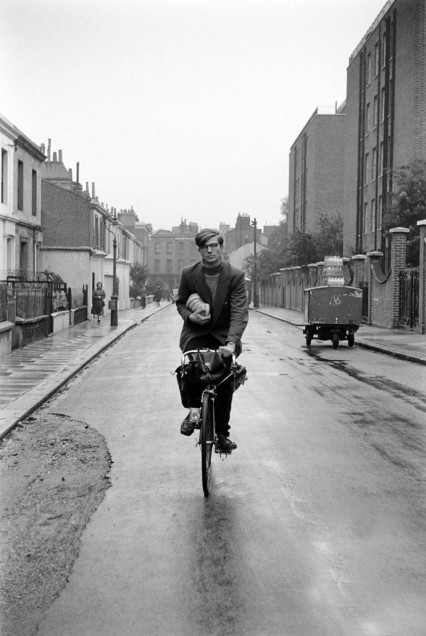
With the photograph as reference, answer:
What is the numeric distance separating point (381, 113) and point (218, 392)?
3851 centimetres

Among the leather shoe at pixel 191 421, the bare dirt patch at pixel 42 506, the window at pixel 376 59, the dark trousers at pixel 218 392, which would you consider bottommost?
the bare dirt patch at pixel 42 506

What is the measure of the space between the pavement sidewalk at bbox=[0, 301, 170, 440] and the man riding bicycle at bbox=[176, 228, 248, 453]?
9.45ft

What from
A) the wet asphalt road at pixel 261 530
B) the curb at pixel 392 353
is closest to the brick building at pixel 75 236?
the curb at pixel 392 353

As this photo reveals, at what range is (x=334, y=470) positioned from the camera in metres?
6.32

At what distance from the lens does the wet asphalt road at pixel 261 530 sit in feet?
11.4

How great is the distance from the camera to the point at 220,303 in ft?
19.2

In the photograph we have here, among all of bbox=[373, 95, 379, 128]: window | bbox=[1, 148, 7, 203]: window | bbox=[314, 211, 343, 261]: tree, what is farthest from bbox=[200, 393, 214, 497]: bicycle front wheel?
bbox=[314, 211, 343, 261]: tree

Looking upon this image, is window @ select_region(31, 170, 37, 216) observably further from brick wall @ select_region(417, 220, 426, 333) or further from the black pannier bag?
the black pannier bag

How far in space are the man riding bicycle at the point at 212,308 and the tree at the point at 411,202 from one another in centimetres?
2527

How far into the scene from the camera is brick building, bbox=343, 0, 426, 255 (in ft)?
117

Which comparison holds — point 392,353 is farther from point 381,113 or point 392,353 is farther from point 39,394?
point 381,113

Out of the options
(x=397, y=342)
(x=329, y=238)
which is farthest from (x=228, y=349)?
(x=329, y=238)

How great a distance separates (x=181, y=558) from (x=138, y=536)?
0.49 meters

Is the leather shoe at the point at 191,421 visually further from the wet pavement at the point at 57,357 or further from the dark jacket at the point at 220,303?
the wet pavement at the point at 57,357
